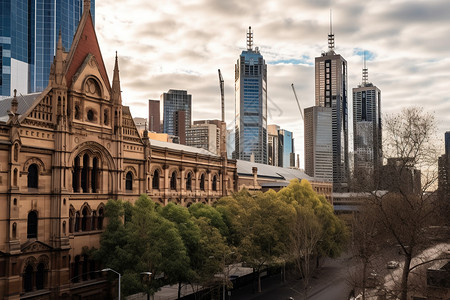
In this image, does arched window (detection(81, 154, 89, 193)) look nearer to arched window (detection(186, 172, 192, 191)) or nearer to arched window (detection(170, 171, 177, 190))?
arched window (detection(170, 171, 177, 190))

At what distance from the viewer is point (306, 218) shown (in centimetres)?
6531

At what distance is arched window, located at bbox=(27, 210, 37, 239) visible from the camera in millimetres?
47625

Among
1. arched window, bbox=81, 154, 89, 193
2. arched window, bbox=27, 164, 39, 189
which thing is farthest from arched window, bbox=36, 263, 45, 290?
arched window, bbox=81, 154, 89, 193

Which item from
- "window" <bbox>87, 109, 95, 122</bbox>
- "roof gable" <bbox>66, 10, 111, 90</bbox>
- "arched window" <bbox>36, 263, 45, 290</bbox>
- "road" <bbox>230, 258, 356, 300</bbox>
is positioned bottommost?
"road" <bbox>230, 258, 356, 300</bbox>

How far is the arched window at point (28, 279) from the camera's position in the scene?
1821 inches

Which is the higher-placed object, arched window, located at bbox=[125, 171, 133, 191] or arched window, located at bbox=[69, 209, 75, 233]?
arched window, located at bbox=[125, 171, 133, 191]

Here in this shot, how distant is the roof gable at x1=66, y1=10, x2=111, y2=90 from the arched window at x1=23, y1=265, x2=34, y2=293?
1972 centimetres

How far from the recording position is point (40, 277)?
157 ft

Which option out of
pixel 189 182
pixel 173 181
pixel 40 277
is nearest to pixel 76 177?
pixel 40 277

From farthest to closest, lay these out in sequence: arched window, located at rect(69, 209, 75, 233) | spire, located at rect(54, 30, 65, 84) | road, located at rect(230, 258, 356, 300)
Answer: road, located at rect(230, 258, 356, 300) → arched window, located at rect(69, 209, 75, 233) → spire, located at rect(54, 30, 65, 84)

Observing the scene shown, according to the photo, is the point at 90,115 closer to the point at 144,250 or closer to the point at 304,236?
the point at 144,250

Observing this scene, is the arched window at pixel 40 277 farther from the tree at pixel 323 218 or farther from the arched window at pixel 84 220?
the tree at pixel 323 218

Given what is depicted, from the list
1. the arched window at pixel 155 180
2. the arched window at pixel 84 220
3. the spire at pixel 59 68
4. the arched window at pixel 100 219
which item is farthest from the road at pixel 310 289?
the spire at pixel 59 68

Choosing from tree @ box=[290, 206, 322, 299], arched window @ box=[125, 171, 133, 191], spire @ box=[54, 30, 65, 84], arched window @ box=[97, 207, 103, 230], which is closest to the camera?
spire @ box=[54, 30, 65, 84]
